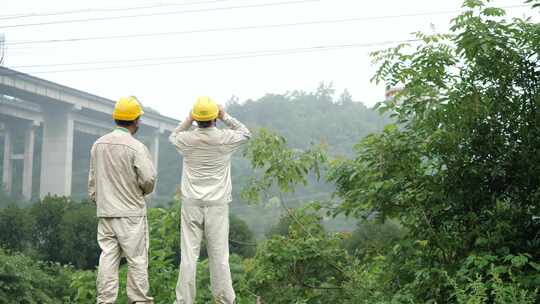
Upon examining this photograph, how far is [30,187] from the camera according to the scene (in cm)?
6838

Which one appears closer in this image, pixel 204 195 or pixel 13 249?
pixel 204 195

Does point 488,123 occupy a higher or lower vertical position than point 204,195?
higher

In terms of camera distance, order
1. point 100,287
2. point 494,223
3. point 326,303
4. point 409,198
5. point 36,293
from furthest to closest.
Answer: point 36,293 → point 326,303 → point 409,198 → point 494,223 → point 100,287

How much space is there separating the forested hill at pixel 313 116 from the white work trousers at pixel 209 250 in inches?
2567

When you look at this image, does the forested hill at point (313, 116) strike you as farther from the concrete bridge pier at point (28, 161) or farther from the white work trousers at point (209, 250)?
the white work trousers at point (209, 250)

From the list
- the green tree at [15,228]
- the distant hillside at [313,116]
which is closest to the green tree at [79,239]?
A: the green tree at [15,228]

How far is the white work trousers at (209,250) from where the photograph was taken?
24.5ft

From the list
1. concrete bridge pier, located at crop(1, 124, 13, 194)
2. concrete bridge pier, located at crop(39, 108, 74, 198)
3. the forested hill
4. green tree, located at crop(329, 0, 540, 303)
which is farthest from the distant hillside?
green tree, located at crop(329, 0, 540, 303)

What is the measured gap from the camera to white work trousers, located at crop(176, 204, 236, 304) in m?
7.48

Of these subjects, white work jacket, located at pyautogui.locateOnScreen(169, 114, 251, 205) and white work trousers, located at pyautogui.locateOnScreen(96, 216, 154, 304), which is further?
white work jacket, located at pyautogui.locateOnScreen(169, 114, 251, 205)

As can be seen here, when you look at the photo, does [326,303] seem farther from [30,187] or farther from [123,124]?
[30,187]

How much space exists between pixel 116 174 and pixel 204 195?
94 cm

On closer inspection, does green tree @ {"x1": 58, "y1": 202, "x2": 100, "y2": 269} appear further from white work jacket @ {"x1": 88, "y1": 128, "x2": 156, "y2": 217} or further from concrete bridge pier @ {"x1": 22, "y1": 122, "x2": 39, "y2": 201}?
concrete bridge pier @ {"x1": 22, "y1": 122, "x2": 39, "y2": 201}

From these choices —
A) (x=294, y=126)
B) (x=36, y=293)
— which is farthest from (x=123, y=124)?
(x=294, y=126)
